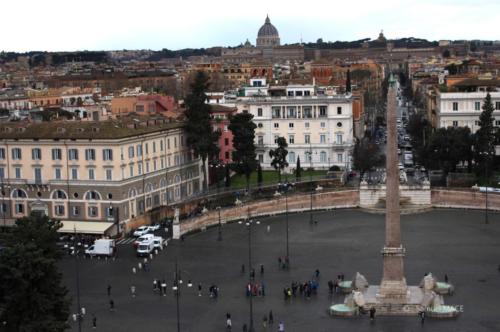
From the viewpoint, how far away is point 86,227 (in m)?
55.8

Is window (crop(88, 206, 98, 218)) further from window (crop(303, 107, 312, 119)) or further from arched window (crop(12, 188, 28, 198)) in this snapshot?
window (crop(303, 107, 312, 119))

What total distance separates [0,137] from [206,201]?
14037 mm

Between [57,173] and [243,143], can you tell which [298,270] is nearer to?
[57,173]

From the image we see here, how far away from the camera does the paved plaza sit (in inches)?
1425

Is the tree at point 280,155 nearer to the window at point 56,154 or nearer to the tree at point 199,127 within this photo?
the tree at point 199,127

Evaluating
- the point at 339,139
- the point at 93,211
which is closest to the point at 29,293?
the point at 93,211

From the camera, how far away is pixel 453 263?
4553 centimetres

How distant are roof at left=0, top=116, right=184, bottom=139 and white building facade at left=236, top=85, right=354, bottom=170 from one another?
67.7ft

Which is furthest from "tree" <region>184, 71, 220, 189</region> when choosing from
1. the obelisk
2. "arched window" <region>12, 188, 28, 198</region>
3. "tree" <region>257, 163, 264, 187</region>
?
the obelisk

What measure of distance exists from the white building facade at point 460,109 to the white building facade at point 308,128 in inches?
312

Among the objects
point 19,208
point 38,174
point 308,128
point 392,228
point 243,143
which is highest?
point 308,128

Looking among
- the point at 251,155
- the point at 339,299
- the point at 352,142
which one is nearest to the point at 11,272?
the point at 339,299

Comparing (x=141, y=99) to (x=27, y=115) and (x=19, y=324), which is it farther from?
(x=19, y=324)

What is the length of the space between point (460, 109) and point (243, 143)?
69.9 feet
